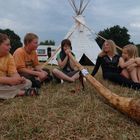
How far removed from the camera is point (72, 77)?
584cm

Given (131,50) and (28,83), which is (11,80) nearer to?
(28,83)

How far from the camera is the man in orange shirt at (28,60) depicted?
5.34 meters

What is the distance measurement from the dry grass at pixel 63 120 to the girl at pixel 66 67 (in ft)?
4.31

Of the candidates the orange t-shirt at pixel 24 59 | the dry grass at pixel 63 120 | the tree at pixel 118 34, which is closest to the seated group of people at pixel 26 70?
the orange t-shirt at pixel 24 59

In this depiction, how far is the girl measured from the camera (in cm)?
576

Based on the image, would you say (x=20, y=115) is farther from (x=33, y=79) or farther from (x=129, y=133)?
(x=33, y=79)

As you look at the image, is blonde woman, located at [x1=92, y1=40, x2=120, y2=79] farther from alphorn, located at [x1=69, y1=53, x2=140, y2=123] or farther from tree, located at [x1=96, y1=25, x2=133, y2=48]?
tree, located at [x1=96, y1=25, x2=133, y2=48]

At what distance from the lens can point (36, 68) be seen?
570 centimetres

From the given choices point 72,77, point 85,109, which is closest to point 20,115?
point 85,109

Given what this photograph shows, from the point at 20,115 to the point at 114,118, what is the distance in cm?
90

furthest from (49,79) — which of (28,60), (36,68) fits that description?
(28,60)

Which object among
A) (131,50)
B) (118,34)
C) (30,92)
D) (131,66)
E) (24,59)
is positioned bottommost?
(30,92)

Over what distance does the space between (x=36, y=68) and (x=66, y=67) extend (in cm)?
64

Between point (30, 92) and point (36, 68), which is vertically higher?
point (36, 68)
